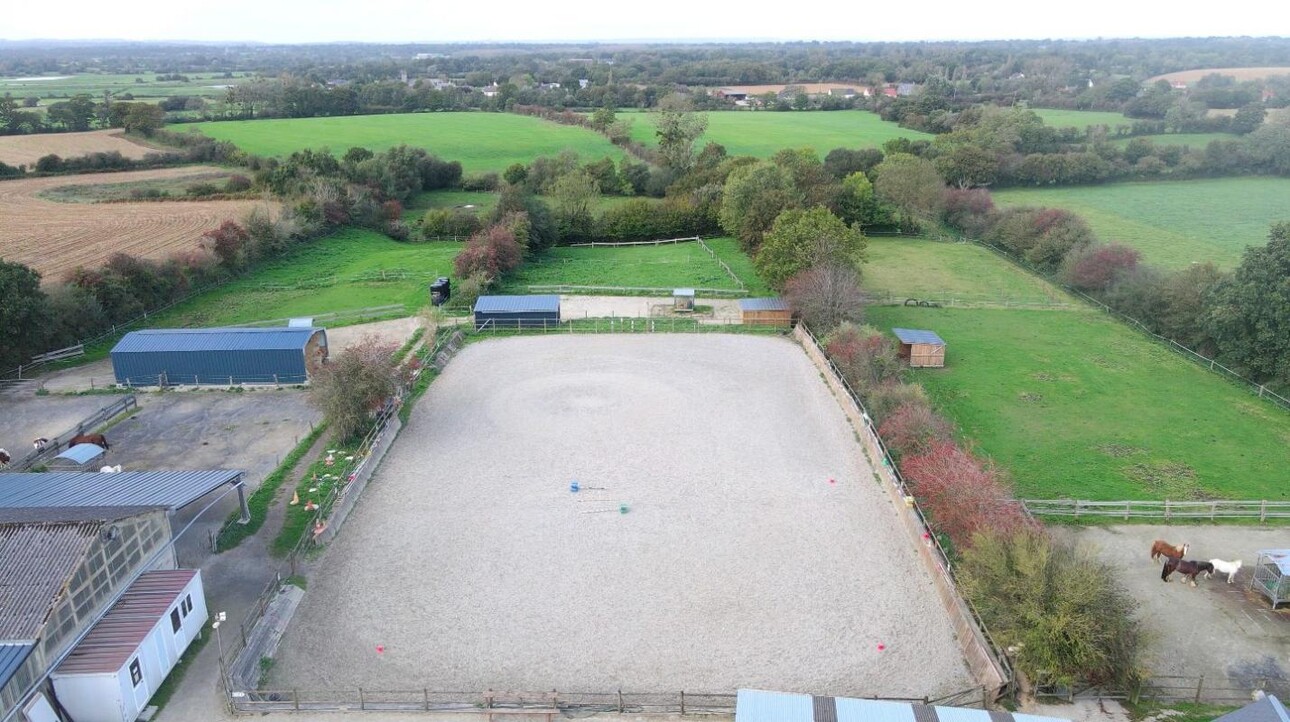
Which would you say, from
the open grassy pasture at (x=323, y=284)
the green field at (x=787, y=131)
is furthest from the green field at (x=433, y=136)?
the open grassy pasture at (x=323, y=284)

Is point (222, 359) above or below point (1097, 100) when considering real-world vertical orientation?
below

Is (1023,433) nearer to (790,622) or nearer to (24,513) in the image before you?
(790,622)

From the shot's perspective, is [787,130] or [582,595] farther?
[787,130]

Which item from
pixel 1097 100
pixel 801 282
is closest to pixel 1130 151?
pixel 1097 100

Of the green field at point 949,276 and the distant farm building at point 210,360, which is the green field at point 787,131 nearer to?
the green field at point 949,276

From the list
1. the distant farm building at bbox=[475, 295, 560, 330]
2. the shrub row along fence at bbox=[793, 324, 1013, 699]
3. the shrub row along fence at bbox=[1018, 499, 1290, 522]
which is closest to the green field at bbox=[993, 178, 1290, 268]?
the shrub row along fence at bbox=[1018, 499, 1290, 522]
